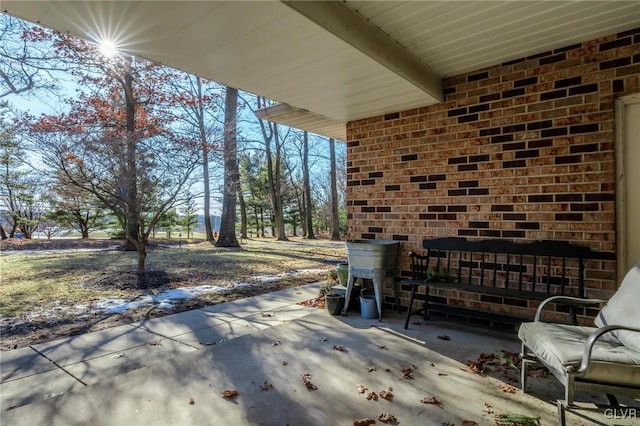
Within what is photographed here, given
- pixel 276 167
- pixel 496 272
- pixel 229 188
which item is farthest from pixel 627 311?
pixel 276 167

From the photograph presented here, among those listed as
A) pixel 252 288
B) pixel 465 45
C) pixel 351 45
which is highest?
pixel 465 45

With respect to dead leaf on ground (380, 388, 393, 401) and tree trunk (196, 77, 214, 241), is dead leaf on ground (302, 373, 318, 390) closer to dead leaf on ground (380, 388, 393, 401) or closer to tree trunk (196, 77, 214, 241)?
dead leaf on ground (380, 388, 393, 401)

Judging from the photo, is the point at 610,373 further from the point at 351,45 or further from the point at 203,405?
the point at 351,45

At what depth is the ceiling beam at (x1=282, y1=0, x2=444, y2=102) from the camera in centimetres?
225

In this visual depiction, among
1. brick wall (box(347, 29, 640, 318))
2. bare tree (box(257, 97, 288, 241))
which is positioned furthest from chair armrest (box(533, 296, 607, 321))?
bare tree (box(257, 97, 288, 241))

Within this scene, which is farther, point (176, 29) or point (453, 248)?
point (453, 248)

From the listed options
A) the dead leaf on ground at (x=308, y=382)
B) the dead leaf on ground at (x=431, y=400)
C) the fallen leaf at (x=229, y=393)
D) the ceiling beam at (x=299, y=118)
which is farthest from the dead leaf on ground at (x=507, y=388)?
the ceiling beam at (x=299, y=118)

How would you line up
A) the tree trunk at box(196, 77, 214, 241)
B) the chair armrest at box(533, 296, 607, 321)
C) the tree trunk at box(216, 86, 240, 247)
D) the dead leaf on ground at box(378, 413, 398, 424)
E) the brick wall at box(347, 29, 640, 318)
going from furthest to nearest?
the tree trunk at box(216, 86, 240, 247)
the tree trunk at box(196, 77, 214, 241)
the brick wall at box(347, 29, 640, 318)
the chair armrest at box(533, 296, 607, 321)
the dead leaf on ground at box(378, 413, 398, 424)

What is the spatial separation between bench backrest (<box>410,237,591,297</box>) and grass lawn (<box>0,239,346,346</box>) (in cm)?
301

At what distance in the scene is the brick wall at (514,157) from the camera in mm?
3002

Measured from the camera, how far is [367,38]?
2.68 meters

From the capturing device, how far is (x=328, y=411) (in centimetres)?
210

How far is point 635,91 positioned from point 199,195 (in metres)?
7.67

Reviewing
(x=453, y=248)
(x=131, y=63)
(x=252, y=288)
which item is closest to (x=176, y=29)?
(x=453, y=248)
